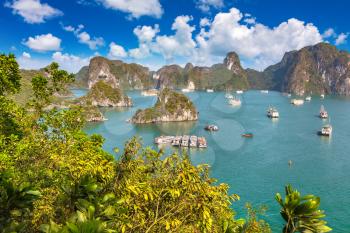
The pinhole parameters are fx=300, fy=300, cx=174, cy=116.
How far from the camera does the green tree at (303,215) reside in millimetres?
12471

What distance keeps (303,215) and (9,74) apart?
20658mm

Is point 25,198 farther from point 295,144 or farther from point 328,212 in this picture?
point 295,144

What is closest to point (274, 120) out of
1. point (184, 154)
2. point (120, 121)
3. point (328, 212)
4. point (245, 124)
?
point (245, 124)

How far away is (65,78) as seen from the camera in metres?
24.2

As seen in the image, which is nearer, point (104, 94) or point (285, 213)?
point (285, 213)

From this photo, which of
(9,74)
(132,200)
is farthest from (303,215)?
(9,74)

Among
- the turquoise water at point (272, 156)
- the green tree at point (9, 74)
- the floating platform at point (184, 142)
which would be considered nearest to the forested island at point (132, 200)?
the green tree at point (9, 74)

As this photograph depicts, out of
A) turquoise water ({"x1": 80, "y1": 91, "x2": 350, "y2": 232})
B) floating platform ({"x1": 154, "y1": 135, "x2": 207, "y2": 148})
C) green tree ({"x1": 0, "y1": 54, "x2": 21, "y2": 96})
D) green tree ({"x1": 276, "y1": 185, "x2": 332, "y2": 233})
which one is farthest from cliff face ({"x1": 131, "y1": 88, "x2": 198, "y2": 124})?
green tree ({"x1": 276, "y1": 185, "x2": 332, "y2": 233})

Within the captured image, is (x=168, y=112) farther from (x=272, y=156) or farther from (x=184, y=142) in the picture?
(x=272, y=156)

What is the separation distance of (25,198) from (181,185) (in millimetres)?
5209

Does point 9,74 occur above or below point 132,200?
above

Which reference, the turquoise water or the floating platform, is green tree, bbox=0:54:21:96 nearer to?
the turquoise water

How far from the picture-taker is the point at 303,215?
41.8 feet

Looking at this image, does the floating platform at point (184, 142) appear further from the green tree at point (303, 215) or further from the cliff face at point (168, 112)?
the green tree at point (303, 215)
